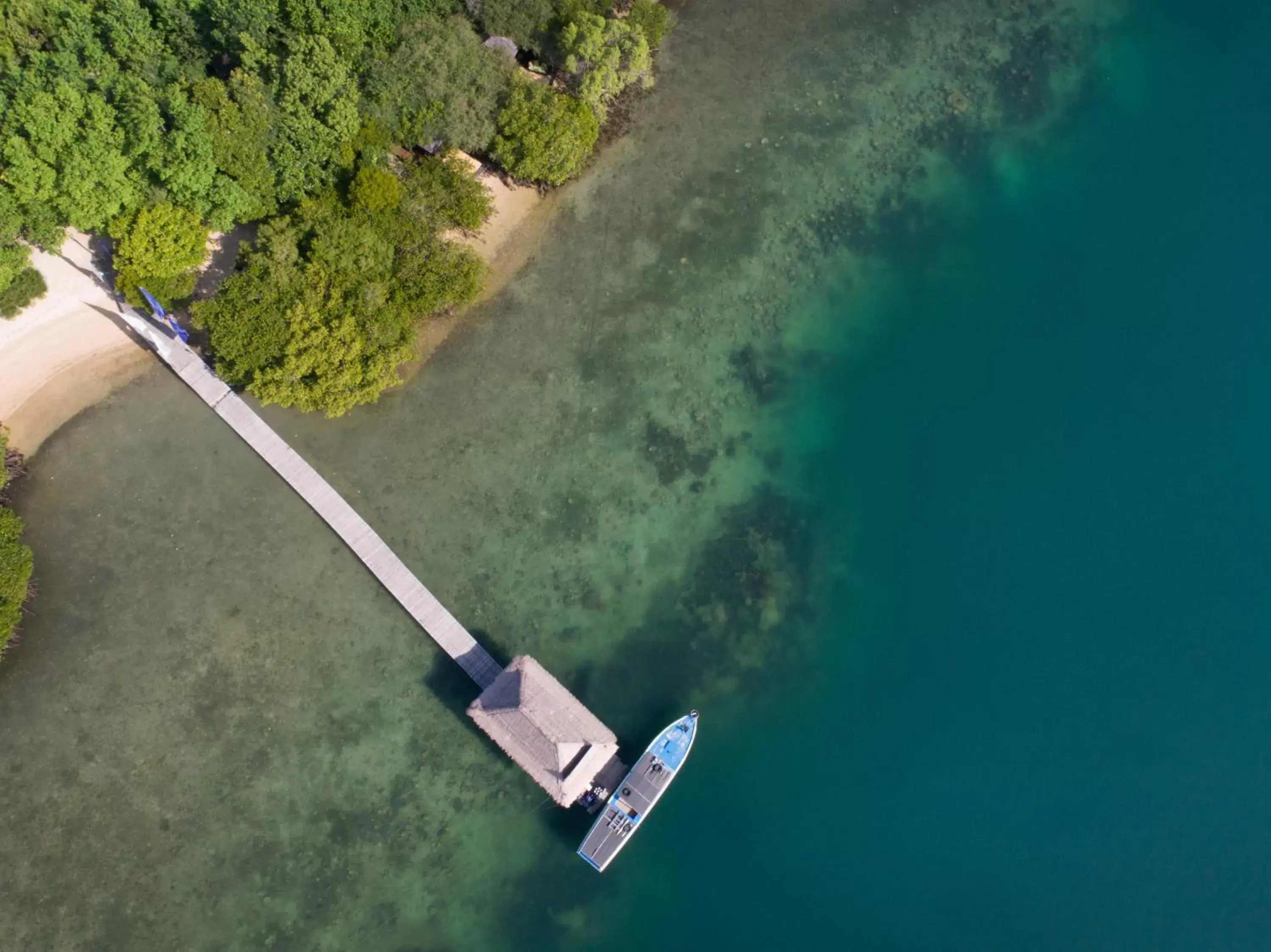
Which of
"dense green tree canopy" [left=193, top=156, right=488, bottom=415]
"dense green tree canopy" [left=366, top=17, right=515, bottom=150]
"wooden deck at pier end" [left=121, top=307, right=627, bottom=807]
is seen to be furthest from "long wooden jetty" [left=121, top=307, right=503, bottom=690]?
"dense green tree canopy" [left=366, top=17, right=515, bottom=150]

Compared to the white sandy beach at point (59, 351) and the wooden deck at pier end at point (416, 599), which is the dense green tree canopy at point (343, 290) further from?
the white sandy beach at point (59, 351)

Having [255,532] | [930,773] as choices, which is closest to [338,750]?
[255,532]

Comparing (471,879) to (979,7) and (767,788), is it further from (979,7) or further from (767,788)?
(979,7)

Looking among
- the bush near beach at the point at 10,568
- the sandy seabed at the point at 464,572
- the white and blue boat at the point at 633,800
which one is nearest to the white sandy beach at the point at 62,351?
the sandy seabed at the point at 464,572

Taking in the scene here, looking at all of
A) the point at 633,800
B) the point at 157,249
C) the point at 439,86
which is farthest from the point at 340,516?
the point at 439,86

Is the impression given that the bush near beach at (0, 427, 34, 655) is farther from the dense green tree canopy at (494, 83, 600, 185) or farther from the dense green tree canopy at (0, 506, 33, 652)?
the dense green tree canopy at (494, 83, 600, 185)

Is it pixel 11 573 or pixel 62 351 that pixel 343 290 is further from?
pixel 11 573
